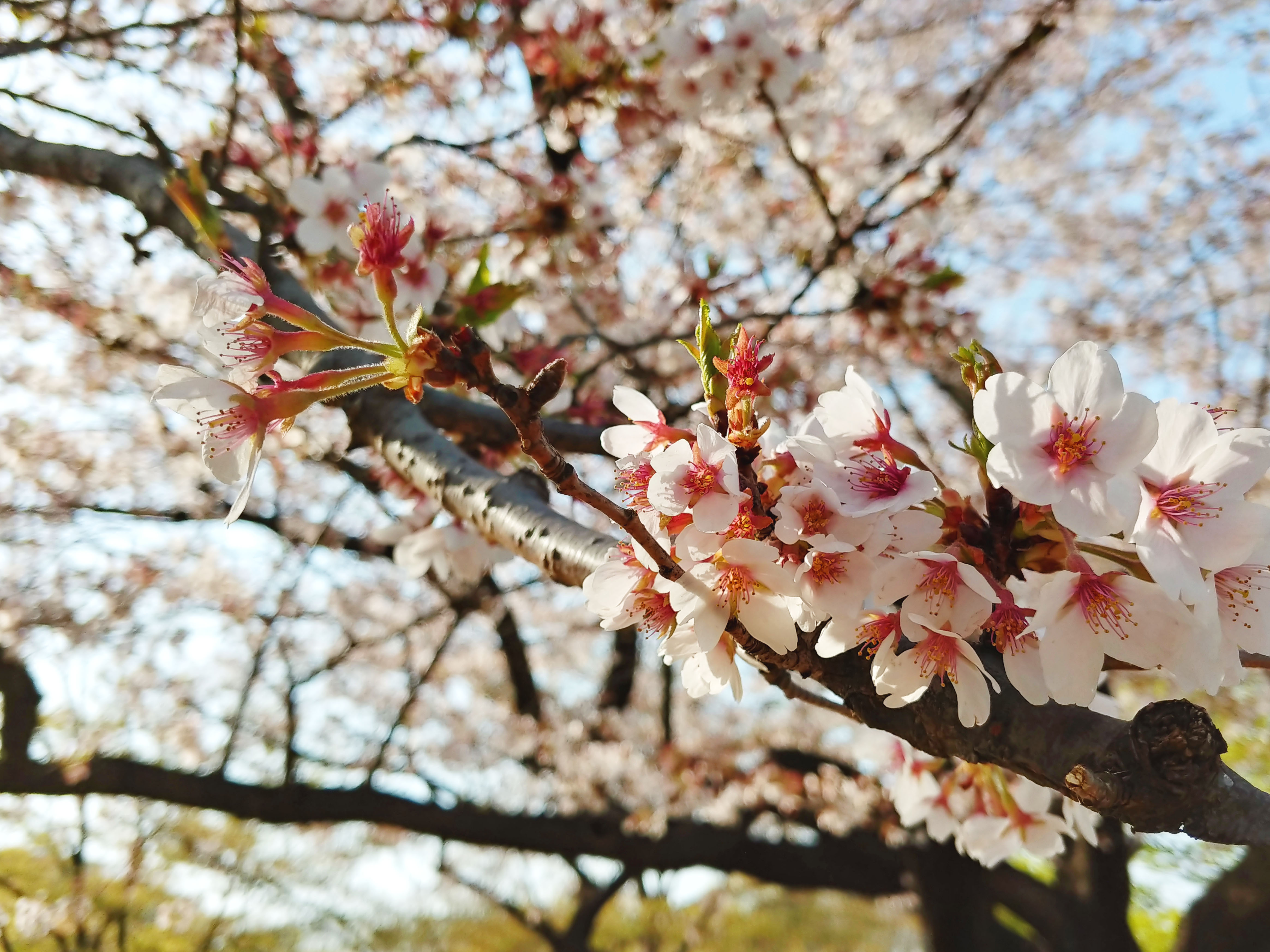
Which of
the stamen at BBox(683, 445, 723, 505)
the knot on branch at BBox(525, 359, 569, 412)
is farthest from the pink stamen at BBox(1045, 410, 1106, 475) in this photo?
the knot on branch at BBox(525, 359, 569, 412)

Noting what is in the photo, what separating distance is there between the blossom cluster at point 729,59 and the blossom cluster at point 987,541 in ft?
9.10

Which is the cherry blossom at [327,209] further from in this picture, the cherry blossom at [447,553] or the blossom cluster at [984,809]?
the blossom cluster at [984,809]

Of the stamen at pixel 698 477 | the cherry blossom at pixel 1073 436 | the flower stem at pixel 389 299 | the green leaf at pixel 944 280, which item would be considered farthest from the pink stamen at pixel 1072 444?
the green leaf at pixel 944 280

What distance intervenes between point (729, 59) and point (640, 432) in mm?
2787

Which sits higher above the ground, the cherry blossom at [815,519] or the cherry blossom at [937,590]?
the cherry blossom at [815,519]

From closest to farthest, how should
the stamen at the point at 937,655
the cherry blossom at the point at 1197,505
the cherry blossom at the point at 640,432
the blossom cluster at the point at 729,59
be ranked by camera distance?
the cherry blossom at the point at 1197,505, the stamen at the point at 937,655, the cherry blossom at the point at 640,432, the blossom cluster at the point at 729,59

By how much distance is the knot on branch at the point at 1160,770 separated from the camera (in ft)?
2.34

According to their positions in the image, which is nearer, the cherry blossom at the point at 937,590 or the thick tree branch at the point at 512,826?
the cherry blossom at the point at 937,590

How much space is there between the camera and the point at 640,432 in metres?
0.91

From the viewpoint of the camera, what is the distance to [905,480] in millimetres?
797

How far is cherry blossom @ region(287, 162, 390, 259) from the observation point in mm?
1991

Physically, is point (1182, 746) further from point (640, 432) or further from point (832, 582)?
point (640, 432)

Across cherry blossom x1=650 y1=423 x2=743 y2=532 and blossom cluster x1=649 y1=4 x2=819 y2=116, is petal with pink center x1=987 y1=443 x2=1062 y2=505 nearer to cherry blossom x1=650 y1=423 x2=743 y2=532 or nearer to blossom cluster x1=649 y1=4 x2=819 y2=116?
cherry blossom x1=650 y1=423 x2=743 y2=532

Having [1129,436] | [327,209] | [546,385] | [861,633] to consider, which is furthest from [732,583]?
[327,209]
